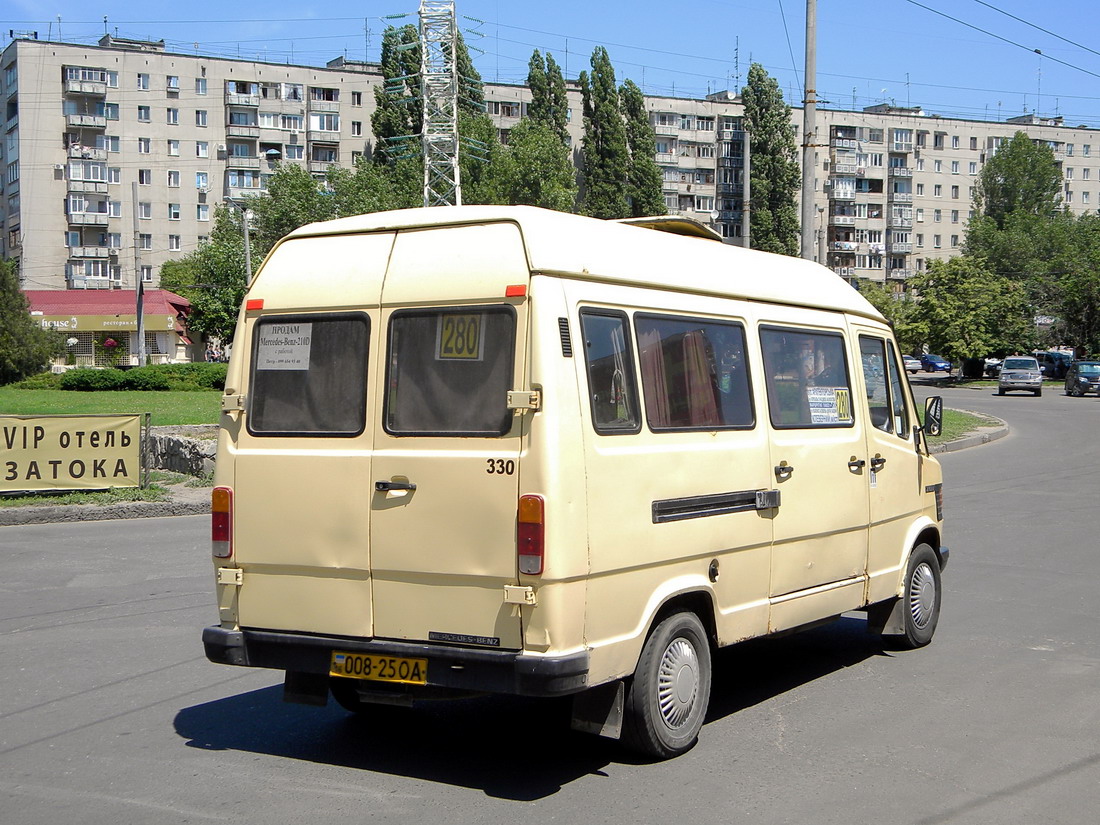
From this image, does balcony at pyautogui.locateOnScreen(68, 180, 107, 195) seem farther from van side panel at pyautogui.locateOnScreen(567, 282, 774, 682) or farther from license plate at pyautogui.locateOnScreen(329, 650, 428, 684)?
license plate at pyautogui.locateOnScreen(329, 650, 428, 684)

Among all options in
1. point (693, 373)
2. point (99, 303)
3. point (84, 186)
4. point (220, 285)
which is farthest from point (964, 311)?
point (693, 373)

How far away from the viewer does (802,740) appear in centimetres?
598

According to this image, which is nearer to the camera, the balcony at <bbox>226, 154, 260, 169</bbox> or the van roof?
the van roof

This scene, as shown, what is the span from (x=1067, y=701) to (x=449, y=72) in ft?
131

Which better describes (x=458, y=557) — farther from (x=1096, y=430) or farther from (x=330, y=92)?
(x=330, y=92)

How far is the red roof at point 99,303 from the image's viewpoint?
73188 millimetres

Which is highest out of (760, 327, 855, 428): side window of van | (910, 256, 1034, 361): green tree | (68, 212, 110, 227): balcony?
(68, 212, 110, 227): balcony

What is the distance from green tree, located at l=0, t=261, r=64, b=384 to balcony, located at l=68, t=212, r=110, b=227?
34784 mm

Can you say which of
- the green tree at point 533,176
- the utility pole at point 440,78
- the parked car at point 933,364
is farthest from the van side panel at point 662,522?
the parked car at point 933,364

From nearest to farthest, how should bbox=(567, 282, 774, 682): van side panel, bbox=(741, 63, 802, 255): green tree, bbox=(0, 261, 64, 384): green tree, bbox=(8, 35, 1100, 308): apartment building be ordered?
bbox=(567, 282, 774, 682): van side panel, bbox=(0, 261, 64, 384): green tree, bbox=(8, 35, 1100, 308): apartment building, bbox=(741, 63, 802, 255): green tree

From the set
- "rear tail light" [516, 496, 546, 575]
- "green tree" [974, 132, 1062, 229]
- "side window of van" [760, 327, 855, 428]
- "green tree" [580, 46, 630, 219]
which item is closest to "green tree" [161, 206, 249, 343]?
"green tree" [580, 46, 630, 219]

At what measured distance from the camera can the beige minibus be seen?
5.12m

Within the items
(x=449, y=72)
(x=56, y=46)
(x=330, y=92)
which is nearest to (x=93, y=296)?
(x=56, y=46)

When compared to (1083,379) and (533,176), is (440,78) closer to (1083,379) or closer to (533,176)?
(533,176)
